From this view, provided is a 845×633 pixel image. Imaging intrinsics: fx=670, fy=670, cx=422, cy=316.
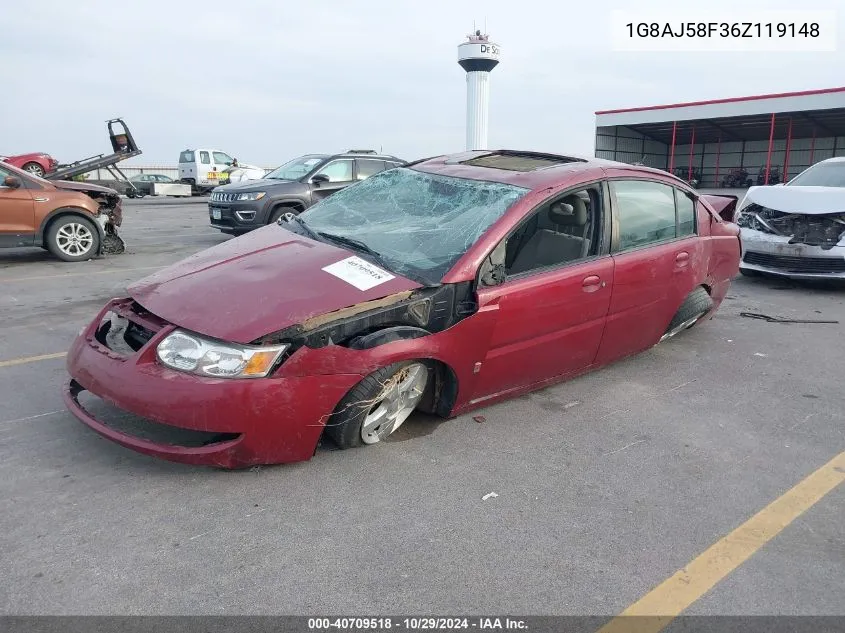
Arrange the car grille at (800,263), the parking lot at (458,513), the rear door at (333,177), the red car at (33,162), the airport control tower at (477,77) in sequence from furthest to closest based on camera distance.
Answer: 1. the airport control tower at (477,77)
2. the red car at (33,162)
3. the rear door at (333,177)
4. the car grille at (800,263)
5. the parking lot at (458,513)

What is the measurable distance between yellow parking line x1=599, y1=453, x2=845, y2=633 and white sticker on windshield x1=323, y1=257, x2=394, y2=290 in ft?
5.89

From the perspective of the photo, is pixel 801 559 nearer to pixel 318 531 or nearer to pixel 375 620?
pixel 375 620

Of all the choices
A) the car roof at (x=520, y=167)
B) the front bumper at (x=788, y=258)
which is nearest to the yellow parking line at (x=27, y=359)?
Answer: the car roof at (x=520, y=167)

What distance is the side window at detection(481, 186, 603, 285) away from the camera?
3.95 m

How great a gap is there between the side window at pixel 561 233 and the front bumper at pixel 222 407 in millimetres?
1487

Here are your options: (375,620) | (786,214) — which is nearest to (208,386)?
(375,620)

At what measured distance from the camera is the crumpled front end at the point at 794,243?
24.4 ft

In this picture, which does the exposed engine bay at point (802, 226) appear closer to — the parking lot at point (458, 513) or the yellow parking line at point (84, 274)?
the parking lot at point (458, 513)

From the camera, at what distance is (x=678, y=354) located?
5262 mm

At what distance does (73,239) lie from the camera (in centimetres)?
918

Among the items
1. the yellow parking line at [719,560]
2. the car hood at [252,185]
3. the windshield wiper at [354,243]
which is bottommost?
→ the yellow parking line at [719,560]

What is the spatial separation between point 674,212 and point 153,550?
4.02 m

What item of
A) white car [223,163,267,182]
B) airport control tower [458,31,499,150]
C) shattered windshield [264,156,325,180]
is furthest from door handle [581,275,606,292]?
airport control tower [458,31,499,150]

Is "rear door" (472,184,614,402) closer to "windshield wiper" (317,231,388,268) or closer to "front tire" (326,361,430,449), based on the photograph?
"front tire" (326,361,430,449)
